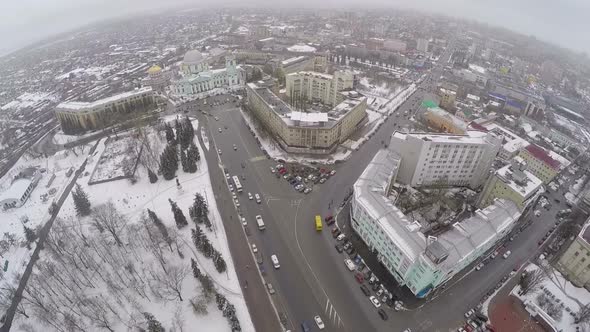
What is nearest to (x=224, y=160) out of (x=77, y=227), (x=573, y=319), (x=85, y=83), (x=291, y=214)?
(x=291, y=214)

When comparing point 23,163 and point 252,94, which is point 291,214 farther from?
point 23,163

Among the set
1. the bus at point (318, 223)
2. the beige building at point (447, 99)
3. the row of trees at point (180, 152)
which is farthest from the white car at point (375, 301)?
the beige building at point (447, 99)

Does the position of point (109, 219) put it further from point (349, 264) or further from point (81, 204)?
point (349, 264)

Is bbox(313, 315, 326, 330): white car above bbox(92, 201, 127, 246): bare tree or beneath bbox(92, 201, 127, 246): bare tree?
beneath

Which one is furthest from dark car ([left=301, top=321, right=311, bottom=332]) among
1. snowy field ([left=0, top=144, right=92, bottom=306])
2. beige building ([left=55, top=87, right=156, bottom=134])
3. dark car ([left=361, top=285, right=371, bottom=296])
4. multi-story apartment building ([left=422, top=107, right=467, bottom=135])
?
beige building ([left=55, top=87, right=156, bottom=134])

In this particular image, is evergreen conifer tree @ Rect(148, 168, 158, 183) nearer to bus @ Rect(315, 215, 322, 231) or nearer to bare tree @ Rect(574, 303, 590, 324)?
bus @ Rect(315, 215, 322, 231)

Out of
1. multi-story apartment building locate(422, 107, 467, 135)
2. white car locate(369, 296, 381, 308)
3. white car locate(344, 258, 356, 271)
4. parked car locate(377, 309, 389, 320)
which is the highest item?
multi-story apartment building locate(422, 107, 467, 135)

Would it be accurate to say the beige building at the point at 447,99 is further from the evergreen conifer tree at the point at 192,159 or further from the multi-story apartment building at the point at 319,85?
the evergreen conifer tree at the point at 192,159
